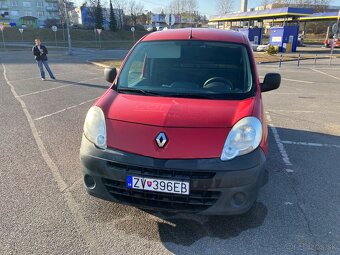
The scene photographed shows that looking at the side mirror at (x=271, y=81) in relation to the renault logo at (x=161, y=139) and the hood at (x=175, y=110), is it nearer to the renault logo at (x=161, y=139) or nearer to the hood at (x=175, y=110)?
the hood at (x=175, y=110)

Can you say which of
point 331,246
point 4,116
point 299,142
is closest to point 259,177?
point 331,246

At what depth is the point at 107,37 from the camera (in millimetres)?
62000

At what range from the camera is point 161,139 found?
2.71 metres

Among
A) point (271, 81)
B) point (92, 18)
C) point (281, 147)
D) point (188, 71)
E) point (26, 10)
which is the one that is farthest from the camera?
point (26, 10)

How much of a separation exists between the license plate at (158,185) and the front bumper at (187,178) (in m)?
0.04

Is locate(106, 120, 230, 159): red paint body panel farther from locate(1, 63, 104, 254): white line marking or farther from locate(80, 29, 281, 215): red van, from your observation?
locate(1, 63, 104, 254): white line marking

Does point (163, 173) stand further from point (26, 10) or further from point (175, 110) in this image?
point (26, 10)

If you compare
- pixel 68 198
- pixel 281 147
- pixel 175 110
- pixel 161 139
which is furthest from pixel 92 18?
pixel 161 139

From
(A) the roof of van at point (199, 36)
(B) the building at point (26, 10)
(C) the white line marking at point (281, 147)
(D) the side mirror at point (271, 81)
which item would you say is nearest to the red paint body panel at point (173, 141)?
(D) the side mirror at point (271, 81)

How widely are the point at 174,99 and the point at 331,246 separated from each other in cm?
204

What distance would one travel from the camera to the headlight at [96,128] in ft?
9.53

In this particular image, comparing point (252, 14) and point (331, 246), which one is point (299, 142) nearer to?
point (331, 246)

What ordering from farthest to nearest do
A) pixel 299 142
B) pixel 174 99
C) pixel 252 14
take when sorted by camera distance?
pixel 252 14 < pixel 299 142 < pixel 174 99

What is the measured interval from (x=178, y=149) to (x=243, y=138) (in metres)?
0.61
